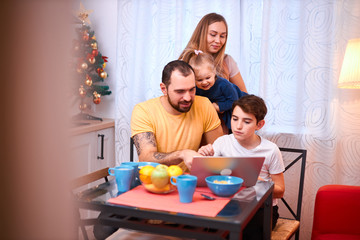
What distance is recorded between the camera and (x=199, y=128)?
7.57 ft

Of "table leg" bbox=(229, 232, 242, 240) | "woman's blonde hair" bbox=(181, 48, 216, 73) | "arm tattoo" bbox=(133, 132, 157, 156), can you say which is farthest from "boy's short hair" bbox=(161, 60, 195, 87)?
"table leg" bbox=(229, 232, 242, 240)

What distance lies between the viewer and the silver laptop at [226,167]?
152 centimetres

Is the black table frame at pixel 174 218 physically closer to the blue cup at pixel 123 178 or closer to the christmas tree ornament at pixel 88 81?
the blue cup at pixel 123 178

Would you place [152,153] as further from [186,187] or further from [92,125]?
[92,125]

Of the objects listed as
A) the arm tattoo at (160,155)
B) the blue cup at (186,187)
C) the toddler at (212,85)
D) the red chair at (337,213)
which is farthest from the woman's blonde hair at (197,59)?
the blue cup at (186,187)

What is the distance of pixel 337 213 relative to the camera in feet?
7.19

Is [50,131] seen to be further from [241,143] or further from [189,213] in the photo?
[241,143]

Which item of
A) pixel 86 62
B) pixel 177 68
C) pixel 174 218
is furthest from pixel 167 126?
pixel 86 62

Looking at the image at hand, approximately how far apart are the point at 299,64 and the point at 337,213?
110 centimetres

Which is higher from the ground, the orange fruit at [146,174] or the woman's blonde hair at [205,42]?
the woman's blonde hair at [205,42]

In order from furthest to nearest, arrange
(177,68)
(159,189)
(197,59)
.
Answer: (197,59)
(177,68)
(159,189)

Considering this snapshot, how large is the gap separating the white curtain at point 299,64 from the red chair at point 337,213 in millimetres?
606

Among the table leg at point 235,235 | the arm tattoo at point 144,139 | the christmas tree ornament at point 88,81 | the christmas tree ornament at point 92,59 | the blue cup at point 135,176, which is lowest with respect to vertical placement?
the table leg at point 235,235

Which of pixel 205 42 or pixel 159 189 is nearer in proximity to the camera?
pixel 159 189
